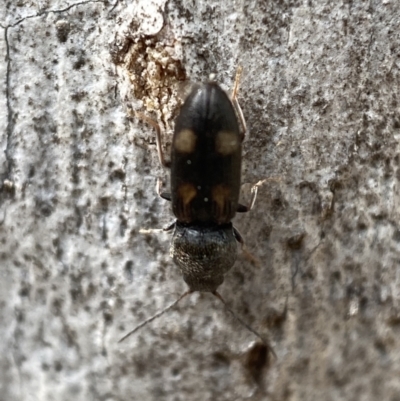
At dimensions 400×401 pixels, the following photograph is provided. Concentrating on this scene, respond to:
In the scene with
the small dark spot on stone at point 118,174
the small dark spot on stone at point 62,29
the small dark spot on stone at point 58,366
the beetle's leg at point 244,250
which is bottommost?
the small dark spot on stone at point 58,366

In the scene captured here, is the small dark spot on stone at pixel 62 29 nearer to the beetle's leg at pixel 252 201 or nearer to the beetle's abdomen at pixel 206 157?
the beetle's abdomen at pixel 206 157

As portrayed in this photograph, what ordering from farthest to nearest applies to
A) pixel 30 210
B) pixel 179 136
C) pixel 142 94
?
1. pixel 30 210
2. pixel 142 94
3. pixel 179 136

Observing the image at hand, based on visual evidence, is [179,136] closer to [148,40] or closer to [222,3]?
[148,40]

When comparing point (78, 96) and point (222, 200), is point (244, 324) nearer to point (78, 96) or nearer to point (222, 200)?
point (222, 200)

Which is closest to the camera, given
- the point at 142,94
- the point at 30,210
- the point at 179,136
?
the point at 179,136

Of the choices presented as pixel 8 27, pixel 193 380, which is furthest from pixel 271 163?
pixel 8 27

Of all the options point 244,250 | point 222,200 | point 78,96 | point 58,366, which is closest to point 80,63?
point 78,96

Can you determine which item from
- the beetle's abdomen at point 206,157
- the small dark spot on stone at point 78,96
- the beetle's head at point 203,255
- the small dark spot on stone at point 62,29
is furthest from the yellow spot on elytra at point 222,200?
the small dark spot on stone at point 62,29
